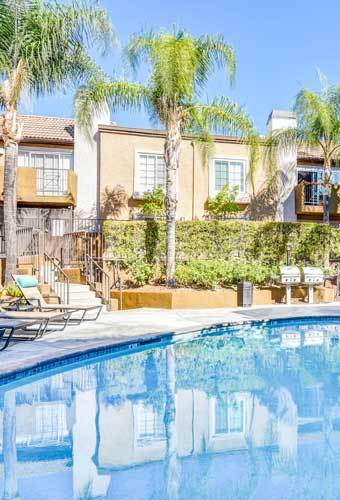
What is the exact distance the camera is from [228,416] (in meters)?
7.10

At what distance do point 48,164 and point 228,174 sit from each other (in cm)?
986

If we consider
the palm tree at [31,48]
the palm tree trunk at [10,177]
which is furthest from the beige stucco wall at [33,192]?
the palm tree at [31,48]

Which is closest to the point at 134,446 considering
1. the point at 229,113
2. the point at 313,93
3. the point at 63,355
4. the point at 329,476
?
the point at 329,476

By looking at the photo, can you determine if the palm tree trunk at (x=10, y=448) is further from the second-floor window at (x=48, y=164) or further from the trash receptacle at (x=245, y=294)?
the second-floor window at (x=48, y=164)

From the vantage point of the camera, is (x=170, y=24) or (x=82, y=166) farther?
(x=82, y=166)

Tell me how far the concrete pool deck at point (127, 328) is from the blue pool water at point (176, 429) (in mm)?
369

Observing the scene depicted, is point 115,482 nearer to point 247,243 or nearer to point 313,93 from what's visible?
point 247,243

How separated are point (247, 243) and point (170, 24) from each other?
9.25 m

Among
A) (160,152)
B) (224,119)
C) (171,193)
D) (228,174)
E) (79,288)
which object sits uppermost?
(160,152)

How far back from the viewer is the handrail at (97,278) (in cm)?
1680

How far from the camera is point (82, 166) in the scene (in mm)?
23453

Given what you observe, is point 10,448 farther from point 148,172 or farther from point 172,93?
point 148,172

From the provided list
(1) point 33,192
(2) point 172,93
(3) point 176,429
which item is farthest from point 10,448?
(1) point 33,192

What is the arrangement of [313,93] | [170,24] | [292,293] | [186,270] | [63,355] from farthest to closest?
[313,93] < [292,293] < [186,270] < [170,24] < [63,355]
